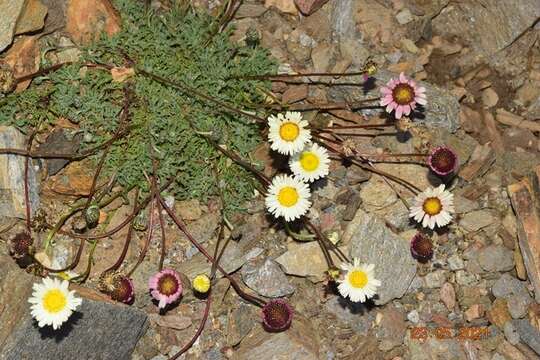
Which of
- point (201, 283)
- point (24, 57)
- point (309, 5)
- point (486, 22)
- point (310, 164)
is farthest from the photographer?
point (486, 22)

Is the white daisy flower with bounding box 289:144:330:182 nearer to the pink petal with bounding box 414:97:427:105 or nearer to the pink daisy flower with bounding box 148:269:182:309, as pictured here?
the pink petal with bounding box 414:97:427:105

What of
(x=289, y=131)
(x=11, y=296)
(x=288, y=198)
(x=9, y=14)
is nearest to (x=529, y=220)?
(x=288, y=198)

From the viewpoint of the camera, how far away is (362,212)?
695 cm

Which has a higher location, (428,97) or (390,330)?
(428,97)

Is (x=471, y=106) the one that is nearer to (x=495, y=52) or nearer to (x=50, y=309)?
(x=495, y=52)

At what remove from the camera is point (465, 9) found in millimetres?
7629

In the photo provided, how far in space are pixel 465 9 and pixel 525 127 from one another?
137 centimetres

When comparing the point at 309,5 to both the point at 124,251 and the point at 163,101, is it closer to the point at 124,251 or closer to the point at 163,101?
the point at 163,101

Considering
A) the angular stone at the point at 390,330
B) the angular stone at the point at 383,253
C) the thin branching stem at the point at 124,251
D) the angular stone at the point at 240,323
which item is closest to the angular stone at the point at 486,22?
the angular stone at the point at 383,253

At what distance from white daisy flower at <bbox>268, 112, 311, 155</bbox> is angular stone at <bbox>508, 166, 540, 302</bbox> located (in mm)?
2254

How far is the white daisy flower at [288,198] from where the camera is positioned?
641cm

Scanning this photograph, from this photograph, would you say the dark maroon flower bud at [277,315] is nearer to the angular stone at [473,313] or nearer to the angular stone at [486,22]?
the angular stone at [473,313]

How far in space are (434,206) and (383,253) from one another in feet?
2.09

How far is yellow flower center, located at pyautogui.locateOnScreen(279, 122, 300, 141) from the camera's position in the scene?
6.36 m
